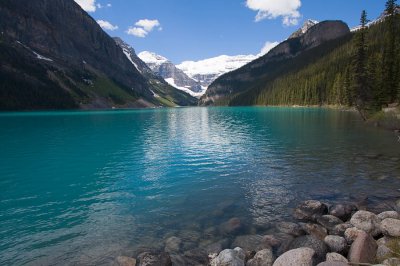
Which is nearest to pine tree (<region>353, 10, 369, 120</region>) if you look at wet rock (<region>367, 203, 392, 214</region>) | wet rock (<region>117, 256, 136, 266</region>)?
wet rock (<region>367, 203, 392, 214</region>)

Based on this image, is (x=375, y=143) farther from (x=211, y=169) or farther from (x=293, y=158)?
(x=211, y=169)

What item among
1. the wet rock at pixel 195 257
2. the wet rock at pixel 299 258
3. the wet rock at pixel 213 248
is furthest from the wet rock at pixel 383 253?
the wet rock at pixel 195 257

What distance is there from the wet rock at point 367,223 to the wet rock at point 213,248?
18.0 ft

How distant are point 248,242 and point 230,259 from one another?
6.54ft

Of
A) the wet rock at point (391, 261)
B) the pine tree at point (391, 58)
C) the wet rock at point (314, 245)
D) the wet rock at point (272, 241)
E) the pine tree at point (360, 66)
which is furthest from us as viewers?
the pine tree at point (391, 58)

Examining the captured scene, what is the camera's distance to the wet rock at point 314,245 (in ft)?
24.0

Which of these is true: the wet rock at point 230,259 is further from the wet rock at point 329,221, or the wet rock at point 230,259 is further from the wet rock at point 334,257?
the wet rock at point 329,221

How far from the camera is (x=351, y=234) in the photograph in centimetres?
825

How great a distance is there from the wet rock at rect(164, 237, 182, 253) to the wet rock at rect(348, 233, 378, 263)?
5.79 metres

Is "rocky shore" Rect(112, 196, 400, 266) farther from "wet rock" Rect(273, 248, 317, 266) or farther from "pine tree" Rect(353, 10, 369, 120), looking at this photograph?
"pine tree" Rect(353, 10, 369, 120)

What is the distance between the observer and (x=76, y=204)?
12.7 metres

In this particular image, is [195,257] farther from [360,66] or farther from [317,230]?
[360,66]

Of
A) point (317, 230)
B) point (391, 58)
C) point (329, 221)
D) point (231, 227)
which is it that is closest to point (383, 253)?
point (317, 230)

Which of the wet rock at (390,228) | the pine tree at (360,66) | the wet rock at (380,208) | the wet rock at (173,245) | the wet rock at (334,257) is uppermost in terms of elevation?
the pine tree at (360,66)
